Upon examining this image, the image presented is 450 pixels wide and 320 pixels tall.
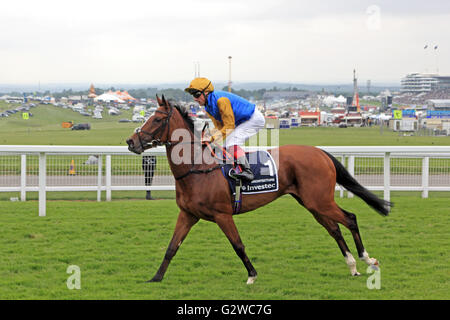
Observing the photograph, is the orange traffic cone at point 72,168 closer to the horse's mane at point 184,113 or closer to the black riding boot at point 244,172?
the horse's mane at point 184,113

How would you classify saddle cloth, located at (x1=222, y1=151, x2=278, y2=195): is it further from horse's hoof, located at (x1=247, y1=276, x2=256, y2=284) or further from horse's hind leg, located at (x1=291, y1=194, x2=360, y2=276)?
horse's hoof, located at (x1=247, y1=276, x2=256, y2=284)

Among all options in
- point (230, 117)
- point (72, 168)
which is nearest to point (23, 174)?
point (72, 168)

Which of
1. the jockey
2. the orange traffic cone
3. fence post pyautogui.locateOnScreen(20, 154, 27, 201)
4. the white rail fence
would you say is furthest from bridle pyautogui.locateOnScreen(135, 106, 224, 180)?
fence post pyautogui.locateOnScreen(20, 154, 27, 201)

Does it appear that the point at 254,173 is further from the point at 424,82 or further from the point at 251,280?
the point at 424,82

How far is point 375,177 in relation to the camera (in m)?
10.9

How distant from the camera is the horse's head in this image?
202 inches

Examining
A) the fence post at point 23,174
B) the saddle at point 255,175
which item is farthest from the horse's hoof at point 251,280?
the fence post at point 23,174

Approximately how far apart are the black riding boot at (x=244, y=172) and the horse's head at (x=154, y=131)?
0.65 m

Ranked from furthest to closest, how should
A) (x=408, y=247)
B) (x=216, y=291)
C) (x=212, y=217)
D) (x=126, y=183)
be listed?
(x=126, y=183) < (x=408, y=247) < (x=212, y=217) < (x=216, y=291)

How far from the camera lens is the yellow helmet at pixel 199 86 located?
203 inches

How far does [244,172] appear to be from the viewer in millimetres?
5363

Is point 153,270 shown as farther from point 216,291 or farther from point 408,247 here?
point 408,247
